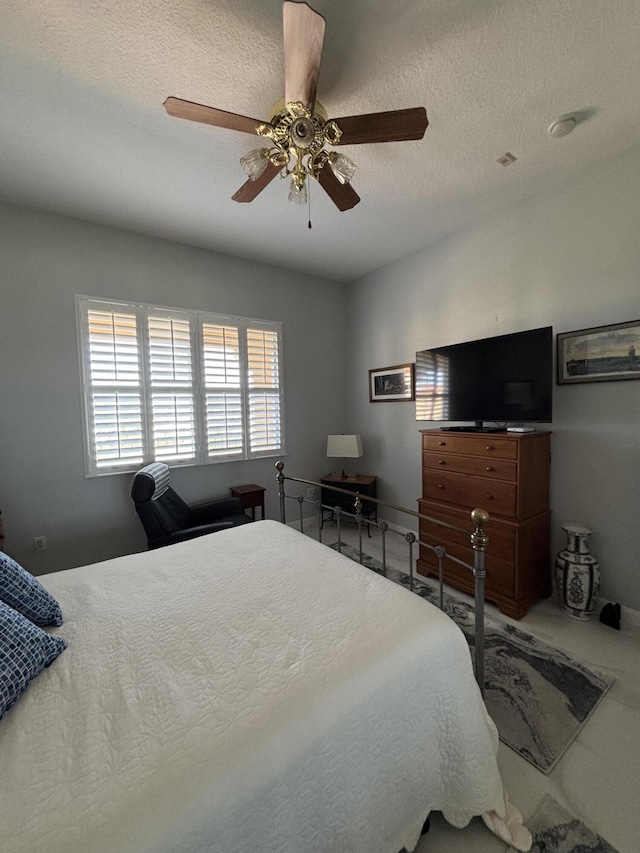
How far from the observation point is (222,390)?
356 cm

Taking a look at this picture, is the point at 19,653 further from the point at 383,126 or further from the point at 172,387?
the point at 172,387

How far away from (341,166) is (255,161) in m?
0.42

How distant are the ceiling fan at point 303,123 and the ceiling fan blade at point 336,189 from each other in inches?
0.6

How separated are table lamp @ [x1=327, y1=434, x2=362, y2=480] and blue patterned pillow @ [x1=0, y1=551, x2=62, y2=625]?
3.02 meters

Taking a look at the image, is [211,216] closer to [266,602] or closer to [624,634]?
[266,602]

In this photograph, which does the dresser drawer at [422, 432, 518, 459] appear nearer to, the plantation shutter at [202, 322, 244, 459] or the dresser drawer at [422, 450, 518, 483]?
the dresser drawer at [422, 450, 518, 483]

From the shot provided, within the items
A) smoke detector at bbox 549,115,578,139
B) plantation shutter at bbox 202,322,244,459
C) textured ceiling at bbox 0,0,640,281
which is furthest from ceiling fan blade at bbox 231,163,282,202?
plantation shutter at bbox 202,322,244,459

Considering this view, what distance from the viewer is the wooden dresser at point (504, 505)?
7.73 feet

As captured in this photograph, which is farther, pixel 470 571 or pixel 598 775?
pixel 470 571

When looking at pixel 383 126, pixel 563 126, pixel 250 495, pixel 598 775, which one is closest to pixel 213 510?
pixel 250 495

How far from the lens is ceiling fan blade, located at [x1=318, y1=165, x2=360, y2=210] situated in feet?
5.81

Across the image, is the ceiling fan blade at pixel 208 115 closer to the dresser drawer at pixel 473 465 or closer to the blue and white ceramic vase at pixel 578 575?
the dresser drawer at pixel 473 465

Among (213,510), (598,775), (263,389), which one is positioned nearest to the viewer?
Result: (598,775)

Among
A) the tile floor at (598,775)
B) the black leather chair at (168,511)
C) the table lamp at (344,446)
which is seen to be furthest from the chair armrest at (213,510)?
the tile floor at (598,775)
